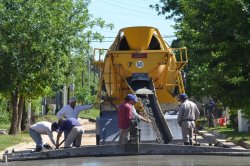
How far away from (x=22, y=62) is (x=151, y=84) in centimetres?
993

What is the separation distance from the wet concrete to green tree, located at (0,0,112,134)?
12871 millimetres

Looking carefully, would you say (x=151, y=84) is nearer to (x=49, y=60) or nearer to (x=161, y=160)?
(x=161, y=160)

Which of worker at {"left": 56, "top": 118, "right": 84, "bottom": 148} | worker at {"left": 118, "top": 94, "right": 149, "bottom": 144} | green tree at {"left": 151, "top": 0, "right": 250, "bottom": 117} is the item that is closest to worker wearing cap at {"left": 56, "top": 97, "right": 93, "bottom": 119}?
worker at {"left": 56, "top": 118, "right": 84, "bottom": 148}

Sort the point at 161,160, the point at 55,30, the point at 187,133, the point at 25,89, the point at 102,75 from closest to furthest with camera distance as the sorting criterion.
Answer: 1. the point at 161,160
2. the point at 187,133
3. the point at 102,75
4. the point at 55,30
5. the point at 25,89

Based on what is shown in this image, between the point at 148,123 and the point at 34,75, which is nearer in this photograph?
the point at 148,123

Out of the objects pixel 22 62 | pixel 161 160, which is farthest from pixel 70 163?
pixel 22 62

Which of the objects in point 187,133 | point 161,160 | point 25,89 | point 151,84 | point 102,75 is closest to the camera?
point 161,160

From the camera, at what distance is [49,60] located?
2581 centimetres

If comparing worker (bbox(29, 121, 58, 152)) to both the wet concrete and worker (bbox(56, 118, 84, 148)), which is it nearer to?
worker (bbox(56, 118, 84, 148))

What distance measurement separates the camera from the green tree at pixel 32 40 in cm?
2511

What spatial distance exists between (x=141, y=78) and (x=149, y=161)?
526 centimetres

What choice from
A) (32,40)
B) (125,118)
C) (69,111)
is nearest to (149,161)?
(125,118)

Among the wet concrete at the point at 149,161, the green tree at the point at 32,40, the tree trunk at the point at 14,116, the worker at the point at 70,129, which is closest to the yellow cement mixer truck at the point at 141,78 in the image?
the worker at the point at 70,129

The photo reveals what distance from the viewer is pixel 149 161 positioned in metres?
12.0
